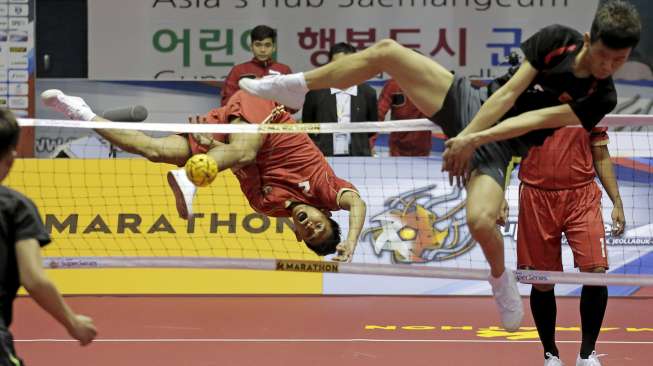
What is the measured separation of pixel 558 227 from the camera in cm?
799

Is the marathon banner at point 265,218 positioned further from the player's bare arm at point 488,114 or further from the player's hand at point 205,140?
the player's bare arm at point 488,114

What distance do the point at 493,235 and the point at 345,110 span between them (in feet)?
19.7

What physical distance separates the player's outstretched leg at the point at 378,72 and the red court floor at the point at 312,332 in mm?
2375

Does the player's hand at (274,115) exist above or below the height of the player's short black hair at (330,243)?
above

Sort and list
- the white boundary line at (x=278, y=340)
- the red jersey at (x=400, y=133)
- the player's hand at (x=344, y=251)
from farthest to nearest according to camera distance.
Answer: the red jersey at (x=400, y=133) < the white boundary line at (x=278, y=340) < the player's hand at (x=344, y=251)

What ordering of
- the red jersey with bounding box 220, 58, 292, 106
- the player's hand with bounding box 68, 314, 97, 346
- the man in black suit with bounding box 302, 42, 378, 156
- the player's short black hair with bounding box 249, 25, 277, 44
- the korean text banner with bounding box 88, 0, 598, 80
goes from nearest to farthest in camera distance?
1. the player's hand with bounding box 68, 314, 97, 346
2. the man in black suit with bounding box 302, 42, 378, 156
3. the player's short black hair with bounding box 249, 25, 277, 44
4. the red jersey with bounding box 220, 58, 292, 106
5. the korean text banner with bounding box 88, 0, 598, 80

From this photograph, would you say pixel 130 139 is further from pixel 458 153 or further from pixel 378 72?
pixel 458 153

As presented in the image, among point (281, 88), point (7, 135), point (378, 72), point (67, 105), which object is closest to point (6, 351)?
point (7, 135)

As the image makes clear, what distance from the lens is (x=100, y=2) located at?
15.6 metres

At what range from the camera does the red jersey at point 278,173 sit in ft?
28.0

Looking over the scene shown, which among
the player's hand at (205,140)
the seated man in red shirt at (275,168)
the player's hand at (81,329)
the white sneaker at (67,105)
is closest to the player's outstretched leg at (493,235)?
the seated man in red shirt at (275,168)

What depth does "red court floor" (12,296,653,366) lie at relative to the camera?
8852 mm

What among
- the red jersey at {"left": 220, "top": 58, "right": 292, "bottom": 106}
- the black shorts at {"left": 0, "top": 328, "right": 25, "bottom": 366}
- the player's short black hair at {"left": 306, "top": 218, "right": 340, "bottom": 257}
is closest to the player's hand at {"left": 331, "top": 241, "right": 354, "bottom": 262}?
the player's short black hair at {"left": 306, "top": 218, "right": 340, "bottom": 257}

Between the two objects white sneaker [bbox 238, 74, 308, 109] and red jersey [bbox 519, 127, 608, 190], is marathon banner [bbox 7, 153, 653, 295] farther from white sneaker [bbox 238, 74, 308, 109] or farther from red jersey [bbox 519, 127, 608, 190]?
white sneaker [bbox 238, 74, 308, 109]
